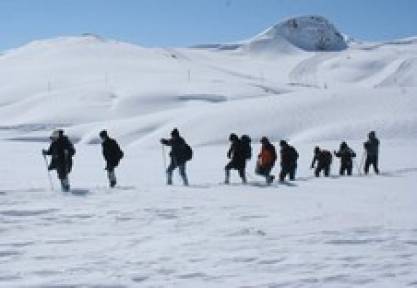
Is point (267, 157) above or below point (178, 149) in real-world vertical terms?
below

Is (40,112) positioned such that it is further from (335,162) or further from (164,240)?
(164,240)

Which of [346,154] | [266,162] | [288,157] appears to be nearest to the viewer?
[266,162]

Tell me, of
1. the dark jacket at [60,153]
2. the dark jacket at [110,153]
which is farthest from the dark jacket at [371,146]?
the dark jacket at [60,153]

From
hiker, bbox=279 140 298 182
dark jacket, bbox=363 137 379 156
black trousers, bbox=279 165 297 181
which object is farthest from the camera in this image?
dark jacket, bbox=363 137 379 156

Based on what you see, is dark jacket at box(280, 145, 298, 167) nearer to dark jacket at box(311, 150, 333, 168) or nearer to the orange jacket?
the orange jacket

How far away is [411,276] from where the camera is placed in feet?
28.2

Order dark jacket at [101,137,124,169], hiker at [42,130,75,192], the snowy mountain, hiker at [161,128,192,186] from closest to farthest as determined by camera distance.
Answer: hiker at [42,130,75,192]
dark jacket at [101,137,124,169]
hiker at [161,128,192,186]
the snowy mountain

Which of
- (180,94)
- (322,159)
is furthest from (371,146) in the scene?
(180,94)

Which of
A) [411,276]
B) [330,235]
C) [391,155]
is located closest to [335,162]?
[391,155]

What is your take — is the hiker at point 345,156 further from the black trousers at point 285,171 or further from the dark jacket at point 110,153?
the dark jacket at point 110,153

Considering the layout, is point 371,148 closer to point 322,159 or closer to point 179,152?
point 322,159

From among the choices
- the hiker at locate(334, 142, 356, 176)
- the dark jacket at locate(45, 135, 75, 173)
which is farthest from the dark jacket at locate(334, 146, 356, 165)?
the dark jacket at locate(45, 135, 75, 173)

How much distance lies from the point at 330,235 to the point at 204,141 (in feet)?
119

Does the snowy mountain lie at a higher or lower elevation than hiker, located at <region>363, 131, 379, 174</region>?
higher
